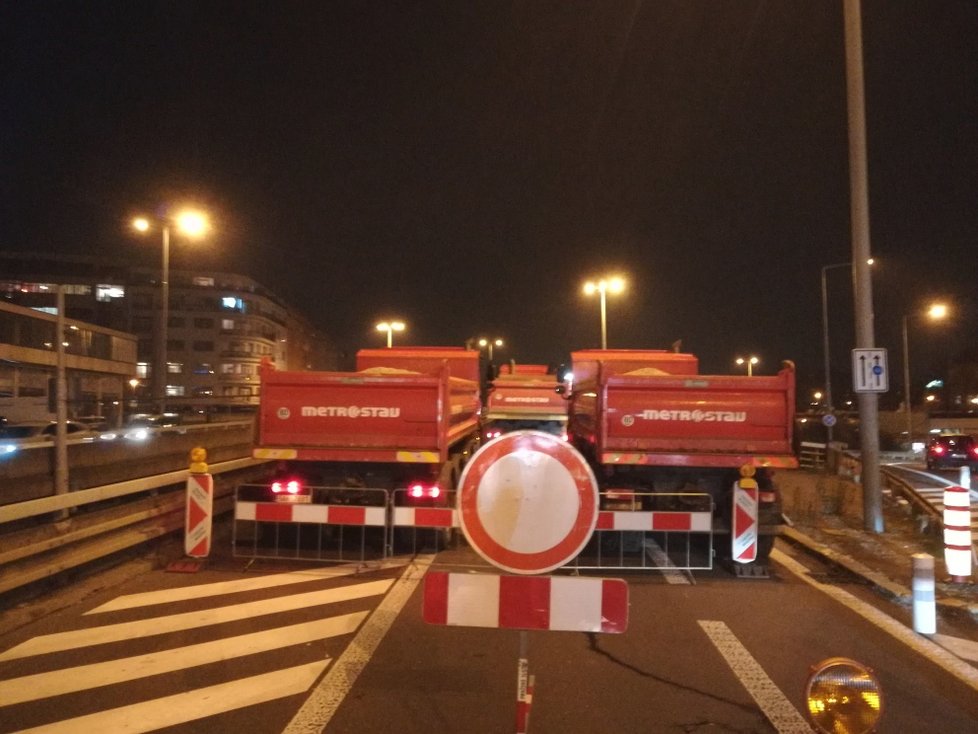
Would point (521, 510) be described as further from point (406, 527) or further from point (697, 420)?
point (406, 527)

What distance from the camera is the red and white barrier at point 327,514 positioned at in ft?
31.4

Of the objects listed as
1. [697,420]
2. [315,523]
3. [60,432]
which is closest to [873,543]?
[697,420]

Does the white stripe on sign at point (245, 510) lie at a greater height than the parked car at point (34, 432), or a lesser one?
lesser

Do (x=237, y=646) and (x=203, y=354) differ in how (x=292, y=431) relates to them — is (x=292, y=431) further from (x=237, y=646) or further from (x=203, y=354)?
(x=203, y=354)

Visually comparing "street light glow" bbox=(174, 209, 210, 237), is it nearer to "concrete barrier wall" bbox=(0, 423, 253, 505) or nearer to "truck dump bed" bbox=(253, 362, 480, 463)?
"concrete barrier wall" bbox=(0, 423, 253, 505)

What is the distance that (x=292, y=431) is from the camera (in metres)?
10.5

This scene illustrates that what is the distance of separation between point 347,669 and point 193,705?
1.14 metres

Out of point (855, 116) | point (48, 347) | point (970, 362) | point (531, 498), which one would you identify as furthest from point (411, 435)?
point (970, 362)

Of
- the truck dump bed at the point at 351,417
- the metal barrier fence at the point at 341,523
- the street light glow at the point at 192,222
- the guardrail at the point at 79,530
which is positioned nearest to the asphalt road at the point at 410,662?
the guardrail at the point at 79,530

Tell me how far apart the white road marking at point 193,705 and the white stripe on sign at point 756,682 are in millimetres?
3060

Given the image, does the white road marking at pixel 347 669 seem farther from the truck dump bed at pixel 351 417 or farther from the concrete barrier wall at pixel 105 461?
the concrete barrier wall at pixel 105 461

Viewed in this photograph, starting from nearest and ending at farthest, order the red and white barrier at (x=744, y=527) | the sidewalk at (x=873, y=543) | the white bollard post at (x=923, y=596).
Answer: the white bollard post at (x=923, y=596), the sidewalk at (x=873, y=543), the red and white barrier at (x=744, y=527)

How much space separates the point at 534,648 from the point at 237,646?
7.86 ft

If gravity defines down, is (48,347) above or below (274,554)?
above
